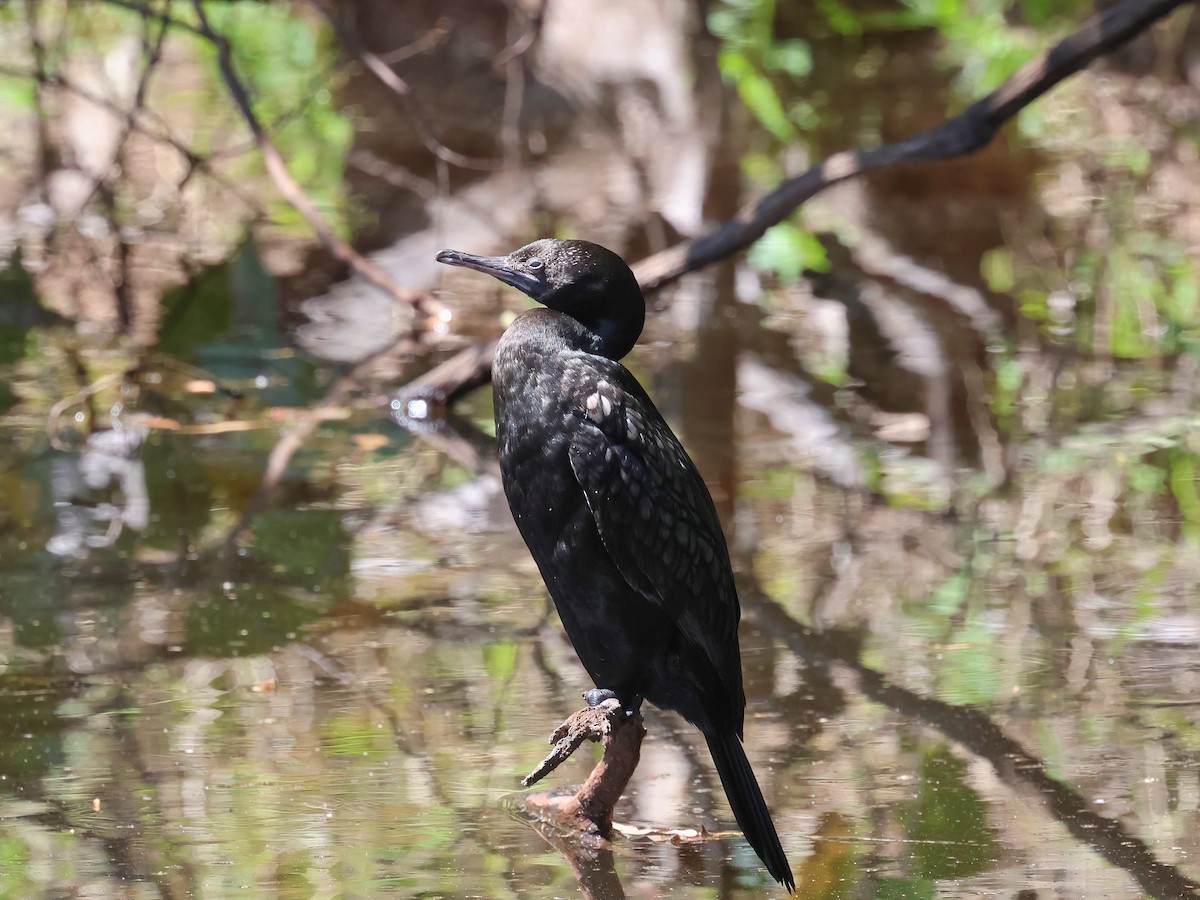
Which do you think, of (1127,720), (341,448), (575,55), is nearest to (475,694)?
(1127,720)

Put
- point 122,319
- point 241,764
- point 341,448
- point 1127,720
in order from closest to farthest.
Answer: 1. point 241,764
2. point 1127,720
3. point 341,448
4. point 122,319

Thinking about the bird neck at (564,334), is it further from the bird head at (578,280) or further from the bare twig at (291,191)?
the bare twig at (291,191)

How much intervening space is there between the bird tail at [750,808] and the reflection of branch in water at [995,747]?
0.64m

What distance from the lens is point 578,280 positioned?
2650 mm

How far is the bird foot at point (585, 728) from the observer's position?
2.56 meters

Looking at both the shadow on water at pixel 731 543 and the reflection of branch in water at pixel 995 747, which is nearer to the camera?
the reflection of branch in water at pixel 995 747

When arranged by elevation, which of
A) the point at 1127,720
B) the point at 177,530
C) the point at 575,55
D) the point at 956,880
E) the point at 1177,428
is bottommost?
the point at 956,880

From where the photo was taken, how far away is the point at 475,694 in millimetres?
3518

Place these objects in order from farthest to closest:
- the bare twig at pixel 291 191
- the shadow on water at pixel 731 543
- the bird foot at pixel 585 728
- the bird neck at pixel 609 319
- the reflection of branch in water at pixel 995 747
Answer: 1. the bare twig at pixel 291 191
2. the shadow on water at pixel 731 543
3. the reflection of branch in water at pixel 995 747
4. the bird neck at pixel 609 319
5. the bird foot at pixel 585 728

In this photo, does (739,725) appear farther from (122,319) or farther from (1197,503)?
(122,319)

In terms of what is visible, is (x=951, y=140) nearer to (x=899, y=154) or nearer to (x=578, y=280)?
(x=899, y=154)

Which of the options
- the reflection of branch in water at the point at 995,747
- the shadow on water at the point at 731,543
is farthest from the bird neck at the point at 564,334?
the reflection of branch in water at the point at 995,747

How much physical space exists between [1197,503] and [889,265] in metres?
2.63

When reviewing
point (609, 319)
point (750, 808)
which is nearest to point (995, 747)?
point (750, 808)
